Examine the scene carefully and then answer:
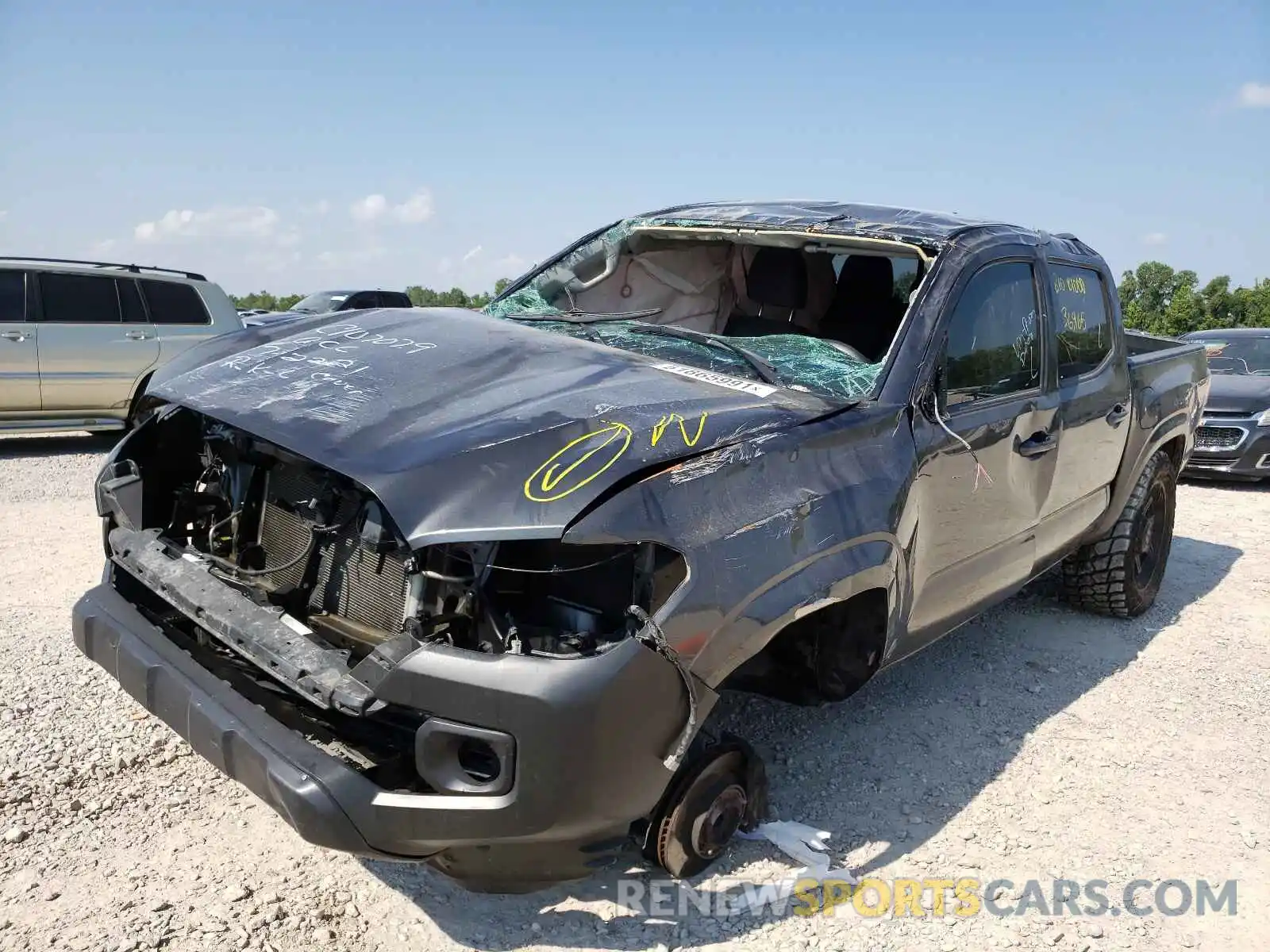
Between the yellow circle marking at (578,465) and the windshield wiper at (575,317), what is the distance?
4.87 ft

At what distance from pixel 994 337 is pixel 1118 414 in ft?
4.24

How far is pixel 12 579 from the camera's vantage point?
4812mm

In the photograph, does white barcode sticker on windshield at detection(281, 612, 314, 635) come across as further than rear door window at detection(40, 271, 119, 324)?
No

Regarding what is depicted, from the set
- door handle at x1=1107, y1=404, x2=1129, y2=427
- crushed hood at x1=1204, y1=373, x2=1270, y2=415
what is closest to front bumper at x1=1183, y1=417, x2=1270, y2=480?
crushed hood at x1=1204, y1=373, x2=1270, y2=415

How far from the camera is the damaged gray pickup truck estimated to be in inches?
84.0

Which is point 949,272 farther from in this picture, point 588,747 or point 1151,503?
point 1151,503

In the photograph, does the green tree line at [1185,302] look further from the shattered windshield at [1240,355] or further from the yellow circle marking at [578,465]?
the yellow circle marking at [578,465]

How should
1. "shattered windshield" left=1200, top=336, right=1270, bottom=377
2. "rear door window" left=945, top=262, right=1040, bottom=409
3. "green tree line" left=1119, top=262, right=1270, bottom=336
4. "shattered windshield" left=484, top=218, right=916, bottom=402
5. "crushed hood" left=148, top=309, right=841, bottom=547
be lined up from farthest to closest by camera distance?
"green tree line" left=1119, top=262, right=1270, bottom=336 → "shattered windshield" left=1200, top=336, right=1270, bottom=377 → "shattered windshield" left=484, top=218, right=916, bottom=402 → "rear door window" left=945, top=262, right=1040, bottom=409 → "crushed hood" left=148, top=309, right=841, bottom=547

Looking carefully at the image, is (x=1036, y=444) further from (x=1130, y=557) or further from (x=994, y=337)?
(x=1130, y=557)

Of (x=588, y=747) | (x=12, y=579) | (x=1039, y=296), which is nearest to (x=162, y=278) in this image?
(x=12, y=579)

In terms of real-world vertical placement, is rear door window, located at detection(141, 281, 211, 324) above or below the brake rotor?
above

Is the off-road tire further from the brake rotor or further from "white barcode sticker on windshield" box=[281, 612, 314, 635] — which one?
"white barcode sticker on windshield" box=[281, 612, 314, 635]

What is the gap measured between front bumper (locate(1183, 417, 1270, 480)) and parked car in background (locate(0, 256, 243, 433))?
8.75 meters

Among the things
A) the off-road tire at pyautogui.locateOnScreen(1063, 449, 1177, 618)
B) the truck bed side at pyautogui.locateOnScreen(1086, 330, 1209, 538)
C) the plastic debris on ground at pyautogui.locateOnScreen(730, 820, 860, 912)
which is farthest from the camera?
the off-road tire at pyautogui.locateOnScreen(1063, 449, 1177, 618)
